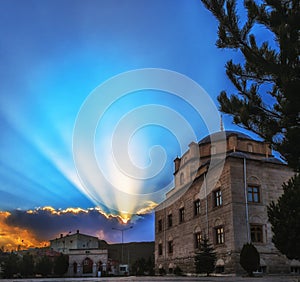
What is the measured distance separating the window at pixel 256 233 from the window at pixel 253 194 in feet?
5.32

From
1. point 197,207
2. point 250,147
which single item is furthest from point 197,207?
point 250,147

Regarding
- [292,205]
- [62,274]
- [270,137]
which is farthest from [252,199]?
[62,274]

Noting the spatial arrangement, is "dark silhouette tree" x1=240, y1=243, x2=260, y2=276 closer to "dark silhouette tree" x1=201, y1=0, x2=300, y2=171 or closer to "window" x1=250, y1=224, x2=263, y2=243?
"window" x1=250, y1=224, x2=263, y2=243

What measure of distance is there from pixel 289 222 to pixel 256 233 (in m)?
12.4

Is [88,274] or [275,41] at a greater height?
[275,41]

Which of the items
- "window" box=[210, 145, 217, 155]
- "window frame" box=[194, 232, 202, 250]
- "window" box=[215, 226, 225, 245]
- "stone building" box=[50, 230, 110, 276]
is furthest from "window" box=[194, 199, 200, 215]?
"stone building" box=[50, 230, 110, 276]

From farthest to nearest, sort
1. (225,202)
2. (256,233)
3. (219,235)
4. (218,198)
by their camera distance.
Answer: (218,198) → (219,235) → (225,202) → (256,233)

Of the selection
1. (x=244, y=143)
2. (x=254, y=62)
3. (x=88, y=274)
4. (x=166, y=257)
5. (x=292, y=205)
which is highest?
(x=244, y=143)

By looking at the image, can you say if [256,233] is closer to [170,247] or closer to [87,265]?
[170,247]

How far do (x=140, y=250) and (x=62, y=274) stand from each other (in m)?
20.7

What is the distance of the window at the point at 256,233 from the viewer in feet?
80.0

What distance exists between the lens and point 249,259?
21.1 m

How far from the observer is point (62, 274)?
50812 millimetres

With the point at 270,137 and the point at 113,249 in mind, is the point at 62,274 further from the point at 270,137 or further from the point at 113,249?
the point at 270,137
